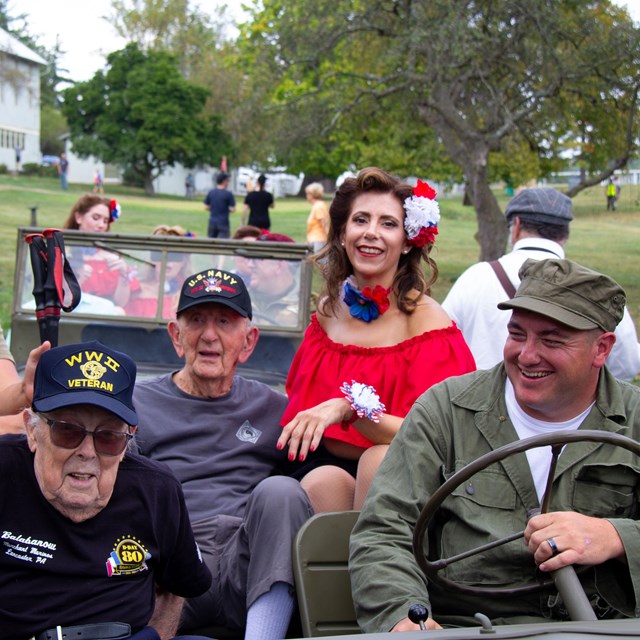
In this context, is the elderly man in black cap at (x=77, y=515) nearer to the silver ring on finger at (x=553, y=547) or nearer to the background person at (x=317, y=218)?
the silver ring on finger at (x=553, y=547)

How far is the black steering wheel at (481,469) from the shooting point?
2141mm

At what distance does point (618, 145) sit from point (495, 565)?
13.1 meters

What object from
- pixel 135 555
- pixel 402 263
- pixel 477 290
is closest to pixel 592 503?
pixel 135 555

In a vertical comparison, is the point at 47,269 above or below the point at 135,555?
above

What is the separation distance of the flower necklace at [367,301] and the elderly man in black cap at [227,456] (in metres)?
0.44

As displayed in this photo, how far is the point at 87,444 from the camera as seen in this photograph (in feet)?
8.14

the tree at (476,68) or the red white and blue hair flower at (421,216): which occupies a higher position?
the tree at (476,68)

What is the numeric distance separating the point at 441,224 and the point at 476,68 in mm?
18750

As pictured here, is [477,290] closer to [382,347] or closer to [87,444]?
[382,347]

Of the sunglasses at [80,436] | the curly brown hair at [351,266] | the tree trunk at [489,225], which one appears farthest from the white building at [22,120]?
the sunglasses at [80,436]

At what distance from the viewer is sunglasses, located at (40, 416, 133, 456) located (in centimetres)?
246

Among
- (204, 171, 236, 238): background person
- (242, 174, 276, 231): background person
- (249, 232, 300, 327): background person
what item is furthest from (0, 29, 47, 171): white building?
(249, 232, 300, 327): background person

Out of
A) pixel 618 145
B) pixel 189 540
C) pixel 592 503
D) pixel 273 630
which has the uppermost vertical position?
pixel 618 145

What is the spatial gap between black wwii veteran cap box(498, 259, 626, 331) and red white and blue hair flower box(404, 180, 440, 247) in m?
1.20
